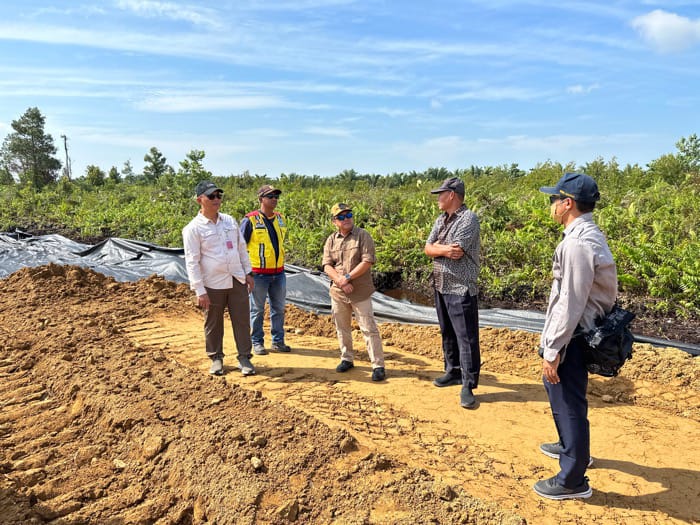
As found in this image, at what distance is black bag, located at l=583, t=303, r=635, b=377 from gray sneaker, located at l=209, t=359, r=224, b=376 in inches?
127

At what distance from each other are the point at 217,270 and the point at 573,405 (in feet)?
9.99

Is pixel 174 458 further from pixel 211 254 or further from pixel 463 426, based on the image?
pixel 463 426

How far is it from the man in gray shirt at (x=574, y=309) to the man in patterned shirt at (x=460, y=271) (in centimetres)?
119

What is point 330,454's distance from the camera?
303 centimetres

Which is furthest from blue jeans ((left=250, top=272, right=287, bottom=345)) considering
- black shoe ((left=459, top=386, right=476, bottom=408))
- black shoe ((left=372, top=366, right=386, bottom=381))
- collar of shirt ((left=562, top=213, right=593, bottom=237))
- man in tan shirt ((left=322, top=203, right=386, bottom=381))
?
collar of shirt ((left=562, top=213, right=593, bottom=237))

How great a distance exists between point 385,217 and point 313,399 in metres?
7.84

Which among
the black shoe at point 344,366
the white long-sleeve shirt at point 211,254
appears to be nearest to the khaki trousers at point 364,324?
the black shoe at point 344,366

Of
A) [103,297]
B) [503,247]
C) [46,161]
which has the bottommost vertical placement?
[103,297]

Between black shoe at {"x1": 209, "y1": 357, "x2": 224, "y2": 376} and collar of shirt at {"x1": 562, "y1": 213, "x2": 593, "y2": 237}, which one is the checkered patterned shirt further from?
black shoe at {"x1": 209, "y1": 357, "x2": 224, "y2": 376}

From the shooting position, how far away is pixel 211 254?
4340 millimetres

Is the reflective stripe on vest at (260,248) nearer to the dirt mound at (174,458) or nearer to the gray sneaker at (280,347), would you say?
the gray sneaker at (280,347)

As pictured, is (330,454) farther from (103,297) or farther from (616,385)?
(103,297)

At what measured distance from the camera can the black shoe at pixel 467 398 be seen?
3.92m

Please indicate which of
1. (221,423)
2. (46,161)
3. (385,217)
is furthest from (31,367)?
(46,161)
